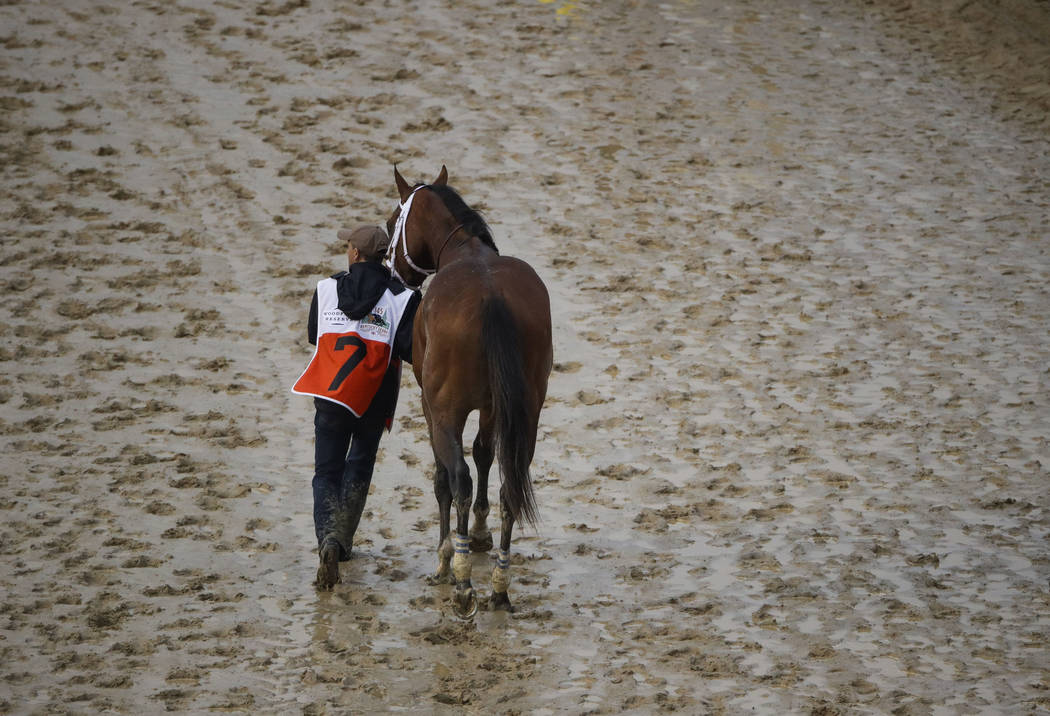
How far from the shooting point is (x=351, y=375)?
544 cm

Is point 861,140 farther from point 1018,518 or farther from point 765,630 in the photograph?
point 765,630

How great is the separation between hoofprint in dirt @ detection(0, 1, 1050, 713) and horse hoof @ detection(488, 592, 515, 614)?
0.19 feet

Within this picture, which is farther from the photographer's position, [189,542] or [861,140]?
[861,140]

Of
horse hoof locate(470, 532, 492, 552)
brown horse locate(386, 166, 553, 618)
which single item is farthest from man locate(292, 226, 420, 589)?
horse hoof locate(470, 532, 492, 552)

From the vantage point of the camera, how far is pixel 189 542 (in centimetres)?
572

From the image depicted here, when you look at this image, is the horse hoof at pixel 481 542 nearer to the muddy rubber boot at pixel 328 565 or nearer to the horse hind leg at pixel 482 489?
the horse hind leg at pixel 482 489

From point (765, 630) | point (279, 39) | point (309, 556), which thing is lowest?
point (309, 556)

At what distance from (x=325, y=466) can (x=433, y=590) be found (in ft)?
2.71

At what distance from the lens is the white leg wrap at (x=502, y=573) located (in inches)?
206

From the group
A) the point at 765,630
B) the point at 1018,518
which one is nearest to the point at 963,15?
the point at 1018,518

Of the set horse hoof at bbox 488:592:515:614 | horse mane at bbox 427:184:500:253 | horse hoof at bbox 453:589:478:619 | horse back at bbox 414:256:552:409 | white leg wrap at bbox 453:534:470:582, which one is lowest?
Result: horse hoof at bbox 488:592:515:614

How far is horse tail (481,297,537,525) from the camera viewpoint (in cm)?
495

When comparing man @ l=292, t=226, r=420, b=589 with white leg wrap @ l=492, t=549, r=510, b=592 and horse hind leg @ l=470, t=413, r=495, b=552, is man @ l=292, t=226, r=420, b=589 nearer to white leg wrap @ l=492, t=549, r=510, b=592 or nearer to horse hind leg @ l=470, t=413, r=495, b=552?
horse hind leg @ l=470, t=413, r=495, b=552

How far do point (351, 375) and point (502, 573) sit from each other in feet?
3.88
